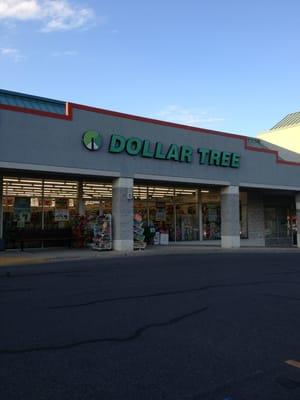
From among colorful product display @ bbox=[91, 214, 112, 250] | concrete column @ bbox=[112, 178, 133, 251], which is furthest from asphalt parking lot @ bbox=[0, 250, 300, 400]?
colorful product display @ bbox=[91, 214, 112, 250]

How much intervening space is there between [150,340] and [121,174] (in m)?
17.5

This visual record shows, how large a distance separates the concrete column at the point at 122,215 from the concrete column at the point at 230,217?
7.07 metres

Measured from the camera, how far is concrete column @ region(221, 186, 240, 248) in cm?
2855

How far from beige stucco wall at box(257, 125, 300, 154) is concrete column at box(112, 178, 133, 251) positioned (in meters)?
22.0

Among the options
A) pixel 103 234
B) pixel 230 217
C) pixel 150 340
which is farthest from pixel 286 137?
pixel 150 340

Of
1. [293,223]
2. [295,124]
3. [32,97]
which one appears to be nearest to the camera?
[32,97]

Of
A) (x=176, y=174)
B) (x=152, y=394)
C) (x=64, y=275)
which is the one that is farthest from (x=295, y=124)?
(x=152, y=394)

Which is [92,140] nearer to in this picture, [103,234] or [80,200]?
[103,234]

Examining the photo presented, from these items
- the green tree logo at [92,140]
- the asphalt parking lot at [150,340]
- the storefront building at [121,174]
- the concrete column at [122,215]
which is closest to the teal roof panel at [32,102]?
the storefront building at [121,174]

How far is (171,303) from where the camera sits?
30.6ft

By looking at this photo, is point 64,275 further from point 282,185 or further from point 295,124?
point 295,124

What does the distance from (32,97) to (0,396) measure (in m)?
22.0

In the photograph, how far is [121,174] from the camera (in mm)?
23703

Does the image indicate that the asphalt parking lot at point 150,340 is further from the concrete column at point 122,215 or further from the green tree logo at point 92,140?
the concrete column at point 122,215
